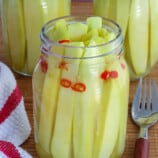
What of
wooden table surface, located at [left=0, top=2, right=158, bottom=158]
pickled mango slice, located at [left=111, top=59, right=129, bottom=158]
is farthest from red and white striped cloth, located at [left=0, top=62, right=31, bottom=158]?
pickled mango slice, located at [left=111, top=59, right=129, bottom=158]

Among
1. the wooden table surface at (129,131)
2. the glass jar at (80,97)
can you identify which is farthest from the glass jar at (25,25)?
the glass jar at (80,97)

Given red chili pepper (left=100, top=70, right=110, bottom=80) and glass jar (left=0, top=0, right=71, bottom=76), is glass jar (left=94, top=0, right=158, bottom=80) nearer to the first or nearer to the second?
glass jar (left=0, top=0, right=71, bottom=76)

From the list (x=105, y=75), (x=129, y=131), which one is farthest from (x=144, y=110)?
(x=105, y=75)

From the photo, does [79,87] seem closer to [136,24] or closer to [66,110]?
[66,110]

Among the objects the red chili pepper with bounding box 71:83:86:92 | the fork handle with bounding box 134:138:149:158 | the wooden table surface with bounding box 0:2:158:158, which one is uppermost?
the red chili pepper with bounding box 71:83:86:92

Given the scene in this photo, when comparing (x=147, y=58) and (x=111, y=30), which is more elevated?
(x=111, y=30)

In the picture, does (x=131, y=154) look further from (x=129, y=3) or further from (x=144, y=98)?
(x=129, y=3)

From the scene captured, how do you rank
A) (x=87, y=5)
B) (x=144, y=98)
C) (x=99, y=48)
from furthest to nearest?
(x=87, y=5)
(x=144, y=98)
(x=99, y=48)

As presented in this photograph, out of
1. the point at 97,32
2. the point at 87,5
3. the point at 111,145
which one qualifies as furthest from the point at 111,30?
the point at 87,5
